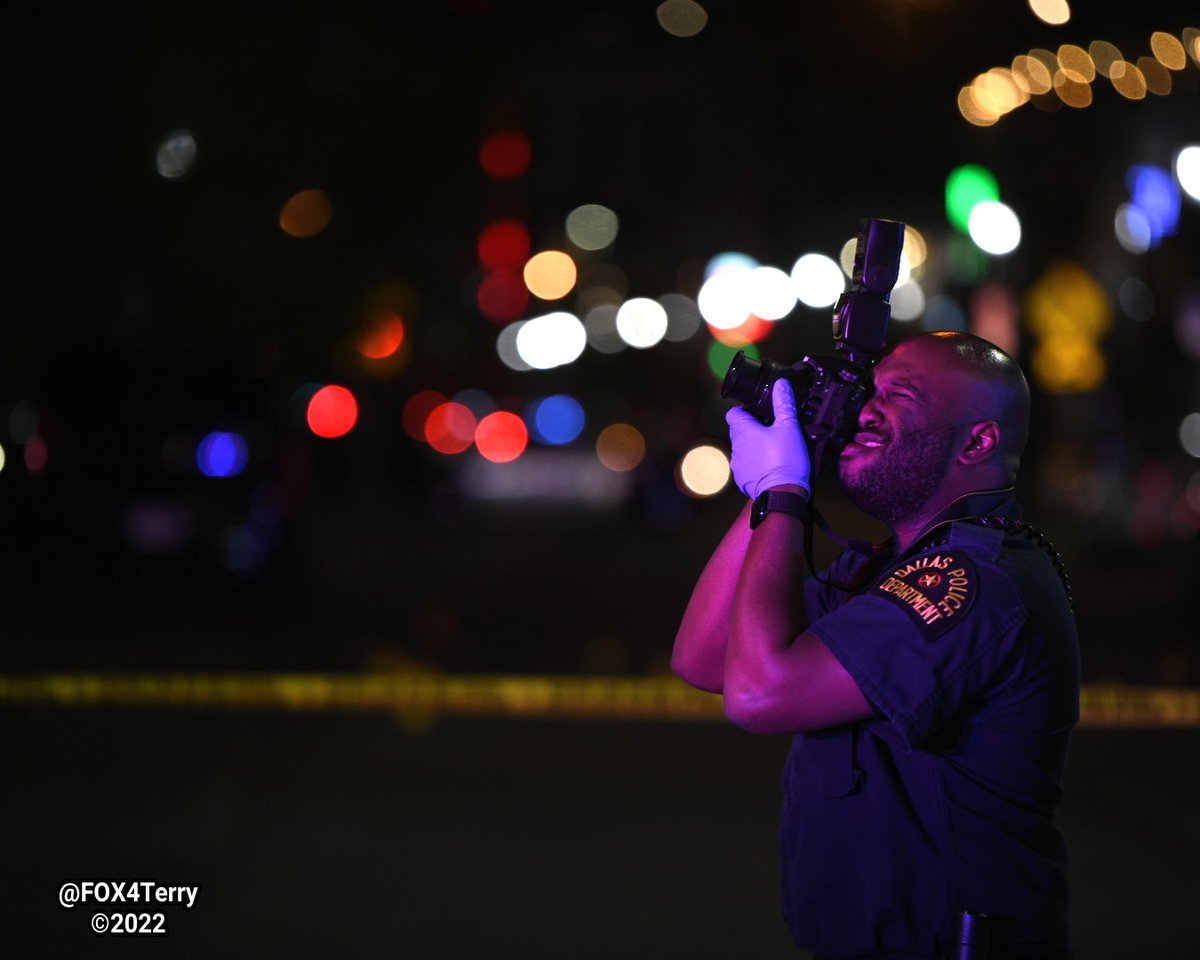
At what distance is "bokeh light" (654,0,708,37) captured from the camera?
56688 mm

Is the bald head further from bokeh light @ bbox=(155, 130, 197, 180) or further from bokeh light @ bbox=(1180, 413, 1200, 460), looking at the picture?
bokeh light @ bbox=(1180, 413, 1200, 460)

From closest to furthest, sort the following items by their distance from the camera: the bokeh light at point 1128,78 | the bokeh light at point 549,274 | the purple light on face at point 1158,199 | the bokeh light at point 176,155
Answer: the bokeh light at point 176,155 < the bokeh light at point 1128,78 < the purple light on face at point 1158,199 < the bokeh light at point 549,274

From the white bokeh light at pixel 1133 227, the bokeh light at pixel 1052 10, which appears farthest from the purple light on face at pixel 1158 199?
the bokeh light at pixel 1052 10

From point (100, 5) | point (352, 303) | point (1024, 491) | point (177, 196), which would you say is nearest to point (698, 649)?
point (100, 5)

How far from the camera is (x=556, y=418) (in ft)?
192

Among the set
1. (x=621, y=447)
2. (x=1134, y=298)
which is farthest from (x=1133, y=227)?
(x=621, y=447)

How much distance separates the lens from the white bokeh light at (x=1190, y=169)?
14.3m

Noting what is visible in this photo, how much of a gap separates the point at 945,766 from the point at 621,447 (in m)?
42.4

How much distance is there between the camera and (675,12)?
58.8 metres

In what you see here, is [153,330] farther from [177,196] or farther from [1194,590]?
[1194,590]

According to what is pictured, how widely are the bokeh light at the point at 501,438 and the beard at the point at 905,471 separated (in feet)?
118

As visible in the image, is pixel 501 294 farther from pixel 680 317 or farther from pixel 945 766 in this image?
pixel 945 766

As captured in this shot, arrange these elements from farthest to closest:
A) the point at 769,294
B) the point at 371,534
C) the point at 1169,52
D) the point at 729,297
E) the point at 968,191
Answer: the point at 729,297
the point at 769,294
the point at 371,534
the point at 968,191
the point at 1169,52

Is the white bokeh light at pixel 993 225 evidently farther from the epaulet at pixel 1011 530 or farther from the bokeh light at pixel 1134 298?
the epaulet at pixel 1011 530
